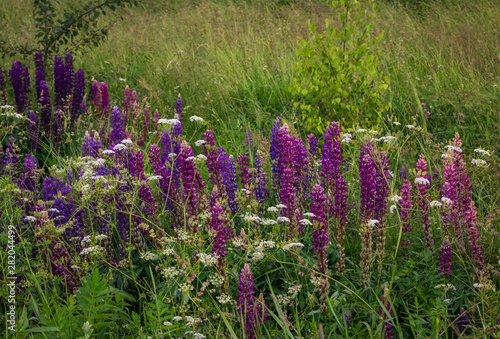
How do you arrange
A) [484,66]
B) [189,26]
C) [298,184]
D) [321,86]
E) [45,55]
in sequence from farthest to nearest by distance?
[189,26] < [484,66] < [45,55] < [321,86] < [298,184]

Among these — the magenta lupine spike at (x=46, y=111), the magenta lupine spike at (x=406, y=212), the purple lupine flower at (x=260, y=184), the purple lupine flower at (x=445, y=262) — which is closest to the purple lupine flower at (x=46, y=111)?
the magenta lupine spike at (x=46, y=111)

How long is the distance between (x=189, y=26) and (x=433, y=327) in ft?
28.4

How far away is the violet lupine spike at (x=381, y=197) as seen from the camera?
101 inches

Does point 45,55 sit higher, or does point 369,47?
point 45,55

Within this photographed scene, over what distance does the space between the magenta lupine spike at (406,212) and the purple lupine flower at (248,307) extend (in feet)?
3.44

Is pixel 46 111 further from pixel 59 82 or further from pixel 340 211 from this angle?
pixel 340 211

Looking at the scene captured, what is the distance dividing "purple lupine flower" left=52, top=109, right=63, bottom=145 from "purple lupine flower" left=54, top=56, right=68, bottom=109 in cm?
21

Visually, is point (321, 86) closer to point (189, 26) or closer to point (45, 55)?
point (45, 55)

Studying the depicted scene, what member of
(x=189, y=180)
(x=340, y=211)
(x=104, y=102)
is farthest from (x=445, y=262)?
(x=104, y=102)

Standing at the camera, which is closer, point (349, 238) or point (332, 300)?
point (332, 300)

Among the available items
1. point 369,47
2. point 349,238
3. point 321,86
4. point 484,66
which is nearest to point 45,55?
point 321,86

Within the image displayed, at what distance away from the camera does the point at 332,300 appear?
7.55 ft

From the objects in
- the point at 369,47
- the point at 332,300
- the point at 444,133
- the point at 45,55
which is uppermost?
the point at 45,55

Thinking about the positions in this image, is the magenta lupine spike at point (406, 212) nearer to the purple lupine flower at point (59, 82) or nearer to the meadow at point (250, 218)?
the meadow at point (250, 218)
